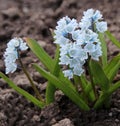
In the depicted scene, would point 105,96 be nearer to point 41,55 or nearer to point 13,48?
point 41,55

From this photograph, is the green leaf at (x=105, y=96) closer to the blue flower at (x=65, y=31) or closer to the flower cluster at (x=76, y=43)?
the flower cluster at (x=76, y=43)

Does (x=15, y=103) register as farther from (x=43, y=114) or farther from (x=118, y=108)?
(x=118, y=108)

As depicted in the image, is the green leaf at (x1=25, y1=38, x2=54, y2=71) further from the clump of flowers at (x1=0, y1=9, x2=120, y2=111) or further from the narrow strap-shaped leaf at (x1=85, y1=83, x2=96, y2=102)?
the narrow strap-shaped leaf at (x1=85, y1=83, x2=96, y2=102)

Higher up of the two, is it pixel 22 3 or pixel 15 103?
pixel 22 3

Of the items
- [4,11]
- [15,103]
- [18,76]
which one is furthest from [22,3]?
[15,103]

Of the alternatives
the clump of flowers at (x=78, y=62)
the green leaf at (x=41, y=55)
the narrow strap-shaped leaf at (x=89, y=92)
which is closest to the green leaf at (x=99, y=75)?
the clump of flowers at (x=78, y=62)

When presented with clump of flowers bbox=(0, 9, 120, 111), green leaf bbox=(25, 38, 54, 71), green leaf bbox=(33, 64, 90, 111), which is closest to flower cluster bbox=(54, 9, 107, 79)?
clump of flowers bbox=(0, 9, 120, 111)

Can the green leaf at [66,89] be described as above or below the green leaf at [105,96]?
above
